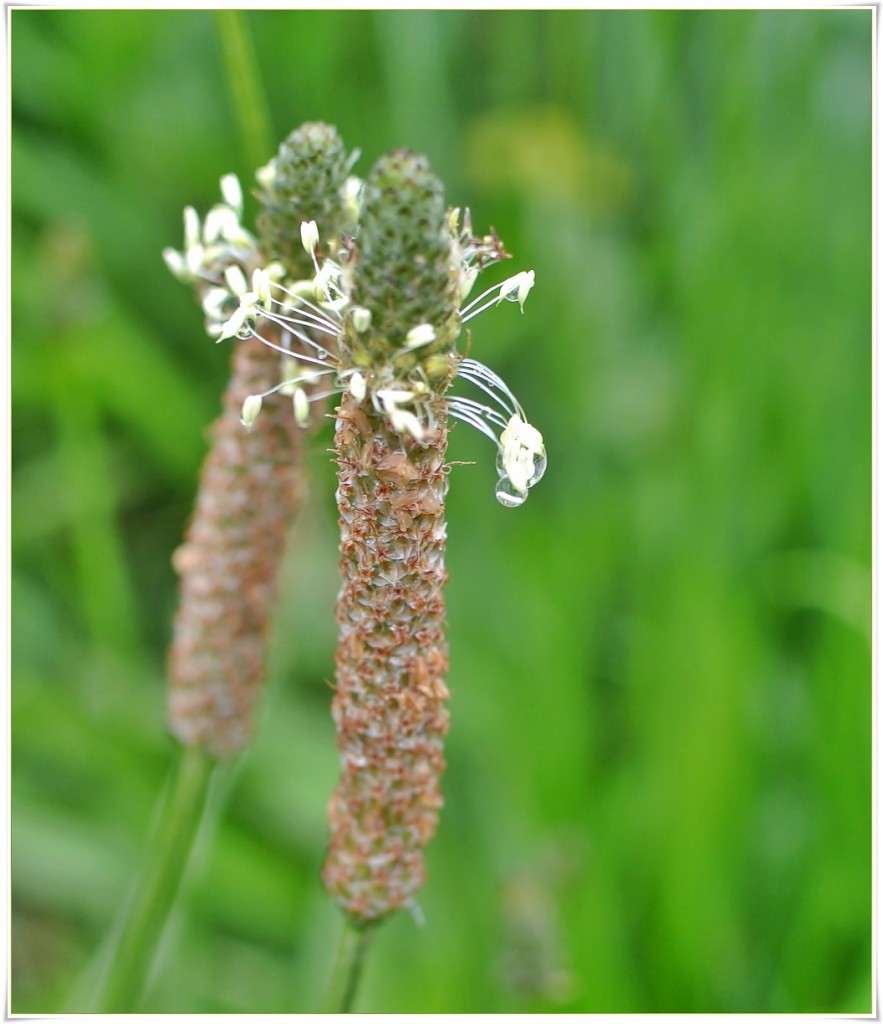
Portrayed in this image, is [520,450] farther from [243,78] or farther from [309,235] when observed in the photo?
[243,78]

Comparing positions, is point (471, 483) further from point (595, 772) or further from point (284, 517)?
point (284, 517)

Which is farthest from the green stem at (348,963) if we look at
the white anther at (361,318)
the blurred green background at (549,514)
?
the blurred green background at (549,514)

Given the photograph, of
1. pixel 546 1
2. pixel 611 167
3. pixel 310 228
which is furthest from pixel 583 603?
pixel 310 228

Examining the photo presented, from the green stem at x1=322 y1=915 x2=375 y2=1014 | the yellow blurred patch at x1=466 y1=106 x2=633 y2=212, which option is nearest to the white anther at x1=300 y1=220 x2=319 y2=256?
the green stem at x1=322 y1=915 x2=375 y2=1014

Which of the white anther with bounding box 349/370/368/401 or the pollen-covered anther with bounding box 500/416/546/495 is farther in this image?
Result: the pollen-covered anther with bounding box 500/416/546/495

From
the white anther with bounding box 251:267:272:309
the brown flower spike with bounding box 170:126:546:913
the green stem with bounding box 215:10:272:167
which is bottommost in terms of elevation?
the brown flower spike with bounding box 170:126:546:913

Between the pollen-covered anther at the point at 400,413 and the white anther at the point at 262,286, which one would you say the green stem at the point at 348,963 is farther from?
the white anther at the point at 262,286

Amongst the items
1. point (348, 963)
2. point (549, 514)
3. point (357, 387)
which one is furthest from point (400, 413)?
point (549, 514)

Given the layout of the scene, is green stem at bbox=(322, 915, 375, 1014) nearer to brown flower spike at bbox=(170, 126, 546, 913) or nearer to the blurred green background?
brown flower spike at bbox=(170, 126, 546, 913)
